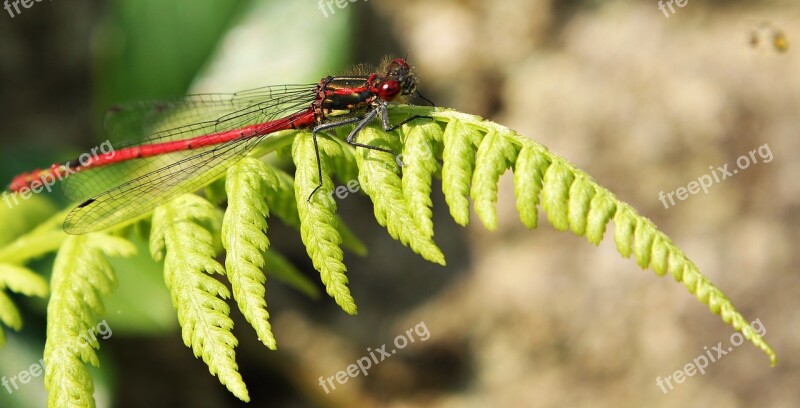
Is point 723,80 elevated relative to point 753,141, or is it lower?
elevated

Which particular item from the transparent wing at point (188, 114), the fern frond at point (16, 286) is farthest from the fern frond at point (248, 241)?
the fern frond at point (16, 286)

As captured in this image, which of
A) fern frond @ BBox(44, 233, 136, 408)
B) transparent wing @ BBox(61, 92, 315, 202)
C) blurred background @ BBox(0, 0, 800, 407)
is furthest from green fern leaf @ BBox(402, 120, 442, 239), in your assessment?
blurred background @ BBox(0, 0, 800, 407)

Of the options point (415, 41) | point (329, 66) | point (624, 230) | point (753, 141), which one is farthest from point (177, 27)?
point (753, 141)

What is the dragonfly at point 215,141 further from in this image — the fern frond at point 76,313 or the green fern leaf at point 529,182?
the green fern leaf at point 529,182

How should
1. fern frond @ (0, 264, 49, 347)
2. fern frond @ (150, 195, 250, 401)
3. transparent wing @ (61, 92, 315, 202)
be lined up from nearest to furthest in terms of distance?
fern frond @ (150, 195, 250, 401) → fern frond @ (0, 264, 49, 347) → transparent wing @ (61, 92, 315, 202)

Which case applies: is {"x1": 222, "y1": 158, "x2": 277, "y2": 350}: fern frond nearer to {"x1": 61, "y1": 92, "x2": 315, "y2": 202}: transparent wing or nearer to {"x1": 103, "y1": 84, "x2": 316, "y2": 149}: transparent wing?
{"x1": 61, "y1": 92, "x2": 315, "y2": 202}: transparent wing

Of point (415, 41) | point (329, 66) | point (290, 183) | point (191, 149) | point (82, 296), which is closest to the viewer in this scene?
point (82, 296)

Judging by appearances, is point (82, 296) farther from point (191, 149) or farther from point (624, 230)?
point (624, 230)

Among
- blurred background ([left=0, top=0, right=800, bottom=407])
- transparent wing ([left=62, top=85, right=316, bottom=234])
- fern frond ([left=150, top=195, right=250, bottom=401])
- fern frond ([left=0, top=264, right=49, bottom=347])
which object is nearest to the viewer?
fern frond ([left=150, top=195, right=250, bottom=401])

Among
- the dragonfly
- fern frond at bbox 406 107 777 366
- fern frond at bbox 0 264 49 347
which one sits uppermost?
the dragonfly
